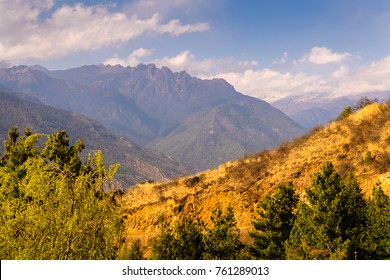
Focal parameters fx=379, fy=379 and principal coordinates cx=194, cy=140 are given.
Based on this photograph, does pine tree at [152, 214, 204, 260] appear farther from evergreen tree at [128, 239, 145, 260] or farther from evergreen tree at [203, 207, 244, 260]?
evergreen tree at [128, 239, 145, 260]

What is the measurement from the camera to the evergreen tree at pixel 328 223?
19578mm

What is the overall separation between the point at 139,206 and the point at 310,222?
992 inches

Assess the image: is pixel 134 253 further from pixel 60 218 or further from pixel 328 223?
pixel 328 223

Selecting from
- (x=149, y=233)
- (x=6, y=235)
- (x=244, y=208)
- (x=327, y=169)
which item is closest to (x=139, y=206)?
(x=149, y=233)

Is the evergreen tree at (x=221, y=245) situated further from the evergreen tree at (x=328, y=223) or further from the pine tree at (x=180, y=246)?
the evergreen tree at (x=328, y=223)

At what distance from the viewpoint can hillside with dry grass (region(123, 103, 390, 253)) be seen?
118 ft

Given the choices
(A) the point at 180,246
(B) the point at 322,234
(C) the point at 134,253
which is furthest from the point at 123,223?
(B) the point at 322,234

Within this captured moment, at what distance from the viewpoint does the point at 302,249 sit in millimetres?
20281

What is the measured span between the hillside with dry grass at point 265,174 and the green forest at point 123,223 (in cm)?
1070

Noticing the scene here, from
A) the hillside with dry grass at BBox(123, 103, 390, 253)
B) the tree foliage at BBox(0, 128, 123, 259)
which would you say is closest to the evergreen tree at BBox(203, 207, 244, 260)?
the tree foliage at BBox(0, 128, 123, 259)

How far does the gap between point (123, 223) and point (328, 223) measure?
11.4 m

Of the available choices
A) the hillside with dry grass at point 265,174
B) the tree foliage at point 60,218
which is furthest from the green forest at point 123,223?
the hillside with dry grass at point 265,174

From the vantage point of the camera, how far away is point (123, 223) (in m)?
14.9
